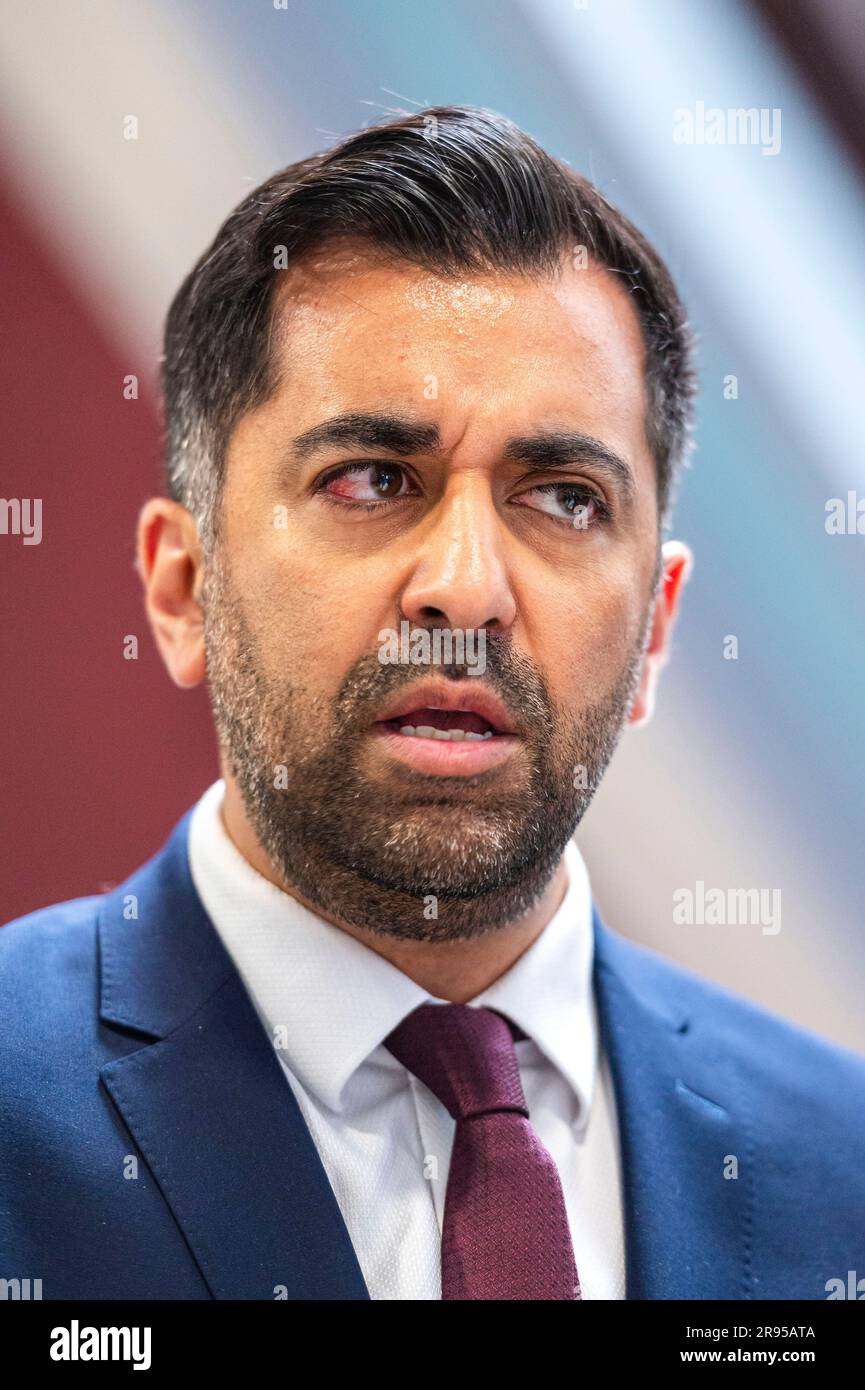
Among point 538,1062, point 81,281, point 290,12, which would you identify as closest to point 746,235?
point 290,12

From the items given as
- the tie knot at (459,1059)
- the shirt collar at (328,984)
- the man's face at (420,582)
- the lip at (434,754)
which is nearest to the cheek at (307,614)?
the man's face at (420,582)

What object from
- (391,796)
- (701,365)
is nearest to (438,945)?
(391,796)

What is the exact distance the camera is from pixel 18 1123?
67.5 inches

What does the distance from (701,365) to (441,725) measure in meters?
0.97

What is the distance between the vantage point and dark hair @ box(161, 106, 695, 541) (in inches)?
72.9

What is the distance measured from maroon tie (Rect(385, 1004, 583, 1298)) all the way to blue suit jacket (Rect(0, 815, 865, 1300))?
140 mm

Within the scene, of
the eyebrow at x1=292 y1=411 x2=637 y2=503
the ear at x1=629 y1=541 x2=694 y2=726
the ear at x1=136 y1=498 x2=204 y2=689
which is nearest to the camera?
the eyebrow at x1=292 y1=411 x2=637 y2=503

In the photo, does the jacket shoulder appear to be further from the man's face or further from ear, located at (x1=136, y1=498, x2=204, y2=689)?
ear, located at (x1=136, y1=498, x2=204, y2=689)

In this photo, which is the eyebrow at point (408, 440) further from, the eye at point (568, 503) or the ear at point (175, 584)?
the ear at point (175, 584)

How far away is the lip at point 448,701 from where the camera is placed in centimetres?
177

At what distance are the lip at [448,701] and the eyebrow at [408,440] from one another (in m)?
0.31

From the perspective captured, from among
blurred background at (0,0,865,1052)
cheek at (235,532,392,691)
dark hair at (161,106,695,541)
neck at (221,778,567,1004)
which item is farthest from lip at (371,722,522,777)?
blurred background at (0,0,865,1052)

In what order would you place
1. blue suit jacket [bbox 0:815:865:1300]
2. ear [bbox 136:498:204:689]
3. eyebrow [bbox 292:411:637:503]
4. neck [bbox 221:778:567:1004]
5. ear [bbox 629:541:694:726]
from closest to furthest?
blue suit jacket [bbox 0:815:865:1300] → eyebrow [bbox 292:411:637:503] → neck [bbox 221:778:567:1004] → ear [bbox 136:498:204:689] → ear [bbox 629:541:694:726]
